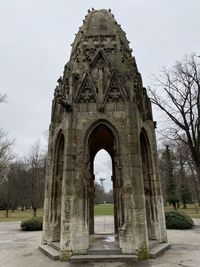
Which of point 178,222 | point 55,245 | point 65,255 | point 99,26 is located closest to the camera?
point 65,255

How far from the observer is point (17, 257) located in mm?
7480

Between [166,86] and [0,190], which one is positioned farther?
[0,190]

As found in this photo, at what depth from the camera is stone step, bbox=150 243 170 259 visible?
7027mm

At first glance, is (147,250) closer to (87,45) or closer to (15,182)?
(87,45)

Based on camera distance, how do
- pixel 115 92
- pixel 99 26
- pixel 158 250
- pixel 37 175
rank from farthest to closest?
1. pixel 37 175
2. pixel 99 26
3. pixel 115 92
4. pixel 158 250

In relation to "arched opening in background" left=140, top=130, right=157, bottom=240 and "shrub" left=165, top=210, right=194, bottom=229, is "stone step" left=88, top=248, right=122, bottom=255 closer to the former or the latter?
"arched opening in background" left=140, top=130, right=157, bottom=240

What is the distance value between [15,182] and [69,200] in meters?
35.0

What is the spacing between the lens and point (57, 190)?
934 centimetres

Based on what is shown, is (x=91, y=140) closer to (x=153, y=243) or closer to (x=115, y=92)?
(x=115, y=92)

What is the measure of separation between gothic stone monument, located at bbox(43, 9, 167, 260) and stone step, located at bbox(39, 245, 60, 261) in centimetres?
28

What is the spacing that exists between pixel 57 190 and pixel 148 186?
12.2 ft

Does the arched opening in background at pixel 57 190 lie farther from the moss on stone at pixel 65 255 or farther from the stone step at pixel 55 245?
the moss on stone at pixel 65 255

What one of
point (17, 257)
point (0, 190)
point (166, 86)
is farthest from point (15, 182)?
point (17, 257)

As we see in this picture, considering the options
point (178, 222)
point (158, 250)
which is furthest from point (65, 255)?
point (178, 222)
